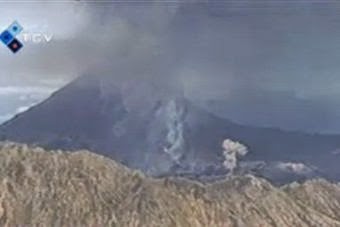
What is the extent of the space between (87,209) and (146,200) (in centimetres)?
390

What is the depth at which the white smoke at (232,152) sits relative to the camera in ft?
153

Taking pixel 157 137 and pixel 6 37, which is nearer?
pixel 6 37

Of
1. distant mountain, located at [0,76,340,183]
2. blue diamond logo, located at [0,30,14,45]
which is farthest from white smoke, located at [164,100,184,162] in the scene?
blue diamond logo, located at [0,30,14,45]

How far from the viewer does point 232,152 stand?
4662 cm

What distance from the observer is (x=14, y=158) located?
57.8 metres

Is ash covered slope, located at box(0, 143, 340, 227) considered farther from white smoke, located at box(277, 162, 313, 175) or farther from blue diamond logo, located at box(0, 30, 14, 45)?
blue diamond logo, located at box(0, 30, 14, 45)

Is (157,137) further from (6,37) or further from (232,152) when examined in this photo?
(6,37)

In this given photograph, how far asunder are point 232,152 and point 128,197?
11.4m

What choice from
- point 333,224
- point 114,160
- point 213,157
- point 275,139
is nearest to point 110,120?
point 114,160

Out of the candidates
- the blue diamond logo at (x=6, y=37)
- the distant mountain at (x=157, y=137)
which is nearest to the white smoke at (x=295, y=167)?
the distant mountain at (x=157, y=137)

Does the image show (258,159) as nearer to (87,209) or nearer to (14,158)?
(87,209)

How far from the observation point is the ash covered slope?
52.1 metres

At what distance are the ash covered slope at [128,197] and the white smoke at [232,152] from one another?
10.4ft

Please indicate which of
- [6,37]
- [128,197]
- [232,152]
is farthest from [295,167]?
[6,37]
